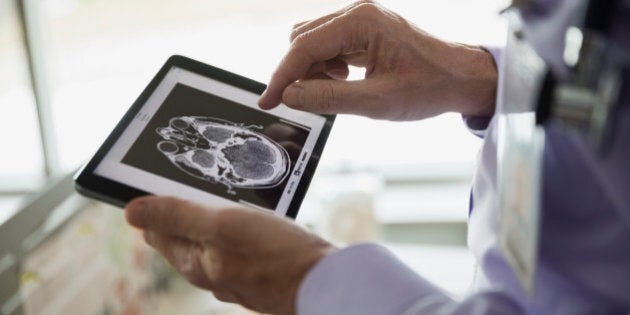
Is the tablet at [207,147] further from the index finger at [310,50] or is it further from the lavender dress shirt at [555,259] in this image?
the lavender dress shirt at [555,259]

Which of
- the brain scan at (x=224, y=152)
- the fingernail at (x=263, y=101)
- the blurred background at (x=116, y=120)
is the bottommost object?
the blurred background at (x=116, y=120)

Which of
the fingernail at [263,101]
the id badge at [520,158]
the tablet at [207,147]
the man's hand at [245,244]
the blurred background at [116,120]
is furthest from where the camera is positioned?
the blurred background at [116,120]

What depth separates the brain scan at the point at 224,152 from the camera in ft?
2.57

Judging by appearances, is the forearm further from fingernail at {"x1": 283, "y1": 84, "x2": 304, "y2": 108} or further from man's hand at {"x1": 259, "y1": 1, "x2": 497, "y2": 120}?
fingernail at {"x1": 283, "y1": 84, "x2": 304, "y2": 108}

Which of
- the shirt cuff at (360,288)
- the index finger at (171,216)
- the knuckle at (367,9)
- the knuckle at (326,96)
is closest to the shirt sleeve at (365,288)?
the shirt cuff at (360,288)

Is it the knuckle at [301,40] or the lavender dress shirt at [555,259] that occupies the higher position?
the knuckle at [301,40]

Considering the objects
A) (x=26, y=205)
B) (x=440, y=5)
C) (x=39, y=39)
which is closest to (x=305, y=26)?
(x=26, y=205)

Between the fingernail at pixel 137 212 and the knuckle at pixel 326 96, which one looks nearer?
the fingernail at pixel 137 212

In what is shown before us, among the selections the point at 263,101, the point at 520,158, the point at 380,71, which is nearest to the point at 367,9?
the point at 380,71

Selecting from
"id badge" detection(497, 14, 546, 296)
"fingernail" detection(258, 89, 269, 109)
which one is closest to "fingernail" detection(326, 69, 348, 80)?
"fingernail" detection(258, 89, 269, 109)

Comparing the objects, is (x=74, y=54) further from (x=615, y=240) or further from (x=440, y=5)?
(x=615, y=240)

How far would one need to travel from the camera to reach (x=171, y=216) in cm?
62

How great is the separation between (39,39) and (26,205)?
0.56m

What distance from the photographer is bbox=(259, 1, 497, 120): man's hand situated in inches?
33.0
